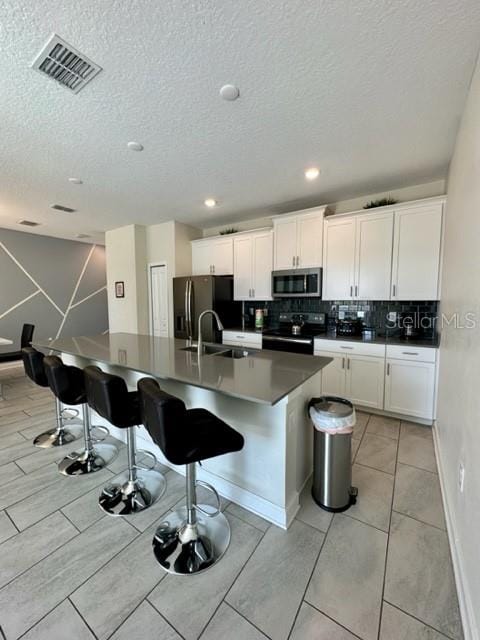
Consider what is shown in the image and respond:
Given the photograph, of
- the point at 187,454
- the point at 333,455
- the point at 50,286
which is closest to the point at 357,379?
the point at 333,455

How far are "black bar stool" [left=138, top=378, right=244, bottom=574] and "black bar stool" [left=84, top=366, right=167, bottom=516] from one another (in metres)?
0.29

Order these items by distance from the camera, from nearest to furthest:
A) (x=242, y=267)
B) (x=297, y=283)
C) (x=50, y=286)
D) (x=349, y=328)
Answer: (x=349, y=328)
(x=297, y=283)
(x=242, y=267)
(x=50, y=286)

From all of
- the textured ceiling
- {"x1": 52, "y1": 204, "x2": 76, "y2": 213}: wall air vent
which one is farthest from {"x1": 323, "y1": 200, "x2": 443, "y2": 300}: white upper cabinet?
{"x1": 52, "y1": 204, "x2": 76, "y2": 213}: wall air vent

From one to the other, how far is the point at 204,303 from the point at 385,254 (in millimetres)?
2648

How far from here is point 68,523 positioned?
5.52 feet

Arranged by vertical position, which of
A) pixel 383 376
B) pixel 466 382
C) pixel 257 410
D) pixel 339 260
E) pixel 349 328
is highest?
pixel 339 260

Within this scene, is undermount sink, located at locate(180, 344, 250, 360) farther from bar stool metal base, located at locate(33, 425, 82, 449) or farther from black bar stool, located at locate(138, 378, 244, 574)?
bar stool metal base, located at locate(33, 425, 82, 449)

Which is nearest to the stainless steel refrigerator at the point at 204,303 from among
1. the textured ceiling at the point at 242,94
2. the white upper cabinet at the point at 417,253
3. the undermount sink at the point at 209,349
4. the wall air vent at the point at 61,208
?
the textured ceiling at the point at 242,94

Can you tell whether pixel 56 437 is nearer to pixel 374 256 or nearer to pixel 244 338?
pixel 244 338

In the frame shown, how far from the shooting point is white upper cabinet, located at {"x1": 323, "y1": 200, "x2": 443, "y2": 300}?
2.94m

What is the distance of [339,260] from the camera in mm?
3508

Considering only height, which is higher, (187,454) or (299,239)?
(299,239)

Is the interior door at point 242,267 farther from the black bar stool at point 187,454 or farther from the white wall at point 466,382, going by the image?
the black bar stool at point 187,454

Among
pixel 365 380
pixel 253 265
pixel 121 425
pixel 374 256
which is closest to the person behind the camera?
pixel 121 425
